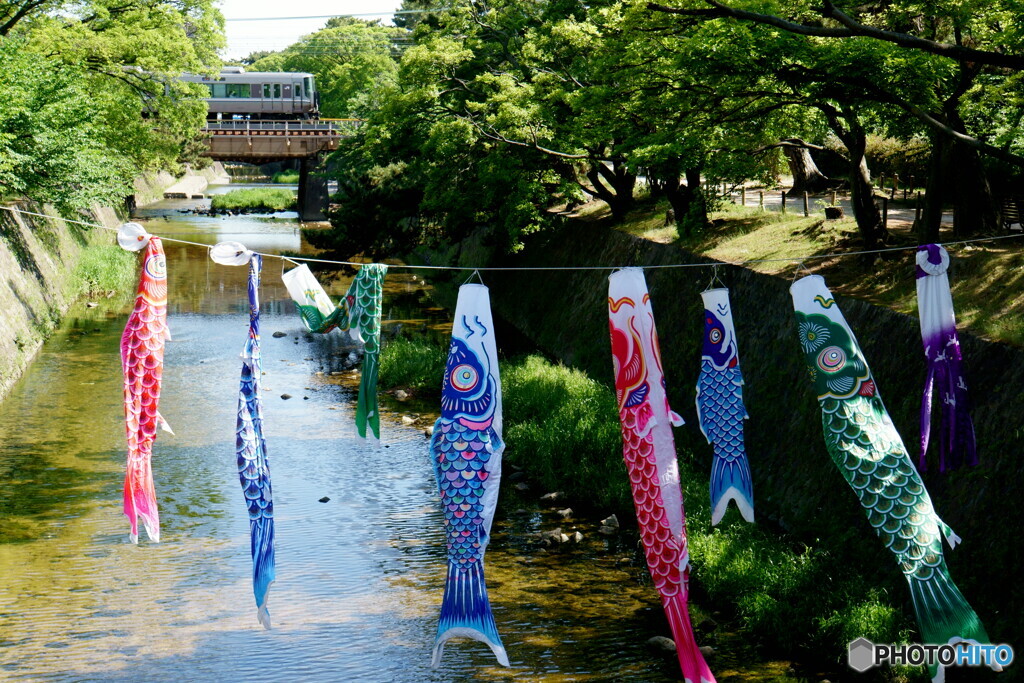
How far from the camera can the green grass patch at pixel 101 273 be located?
32688 mm

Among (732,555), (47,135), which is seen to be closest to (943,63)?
(732,555)

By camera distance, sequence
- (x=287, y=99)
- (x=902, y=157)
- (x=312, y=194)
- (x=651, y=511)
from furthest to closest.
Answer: (x=287, y=99)
(x=312, y=194)
(x=902, y=157)
(x=651, y=511)

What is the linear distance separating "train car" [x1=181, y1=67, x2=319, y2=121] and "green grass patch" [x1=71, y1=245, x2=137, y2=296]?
3048 cm

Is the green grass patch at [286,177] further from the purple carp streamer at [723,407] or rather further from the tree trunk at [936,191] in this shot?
Answer: the purple carp streamer at [723,407]

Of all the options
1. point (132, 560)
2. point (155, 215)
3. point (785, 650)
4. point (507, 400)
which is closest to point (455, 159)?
point (507, 400)

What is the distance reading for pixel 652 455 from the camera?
939 centimetres

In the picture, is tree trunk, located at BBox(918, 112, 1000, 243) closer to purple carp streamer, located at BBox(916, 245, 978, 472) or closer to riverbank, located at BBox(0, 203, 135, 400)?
purple carp streamer, located at BBox(916, 245, 978, 472)

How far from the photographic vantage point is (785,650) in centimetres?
1195

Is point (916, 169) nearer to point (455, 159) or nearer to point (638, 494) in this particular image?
point (455, 159)

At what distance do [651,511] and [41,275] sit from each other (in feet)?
78.8

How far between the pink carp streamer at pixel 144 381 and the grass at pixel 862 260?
8502 millimetres

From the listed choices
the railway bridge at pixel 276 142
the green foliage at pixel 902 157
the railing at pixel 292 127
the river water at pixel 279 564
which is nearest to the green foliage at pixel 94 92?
the river water at pixel 279 564

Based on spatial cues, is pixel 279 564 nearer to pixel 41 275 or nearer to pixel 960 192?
pixel 960 192

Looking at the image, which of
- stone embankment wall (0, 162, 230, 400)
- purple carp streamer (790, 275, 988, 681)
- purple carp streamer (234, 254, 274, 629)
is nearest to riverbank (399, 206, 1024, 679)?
purple carp streamer (790, 275, 988, 681)
